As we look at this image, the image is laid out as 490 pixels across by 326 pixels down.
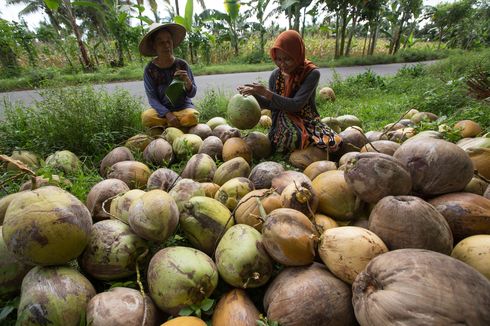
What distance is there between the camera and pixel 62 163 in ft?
9.75

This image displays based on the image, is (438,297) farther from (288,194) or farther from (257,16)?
(257,16)

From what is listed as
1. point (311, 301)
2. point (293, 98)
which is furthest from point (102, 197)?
point (293, 98)

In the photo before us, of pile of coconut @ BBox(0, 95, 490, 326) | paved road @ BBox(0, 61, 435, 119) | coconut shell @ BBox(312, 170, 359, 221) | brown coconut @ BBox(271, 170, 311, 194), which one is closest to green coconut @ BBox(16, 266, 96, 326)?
pile of coconut @ BBox(0, 95, 490, 326)

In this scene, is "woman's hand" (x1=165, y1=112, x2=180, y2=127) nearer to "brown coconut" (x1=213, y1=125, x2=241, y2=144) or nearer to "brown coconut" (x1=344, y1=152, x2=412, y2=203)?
"brown coconut" (x1=213, y1=125, x2=241, y2=144)

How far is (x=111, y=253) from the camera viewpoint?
1.64 meters

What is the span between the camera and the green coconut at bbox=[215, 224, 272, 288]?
1.53 meters

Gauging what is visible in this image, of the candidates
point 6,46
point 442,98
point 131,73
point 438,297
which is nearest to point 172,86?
point 438,297

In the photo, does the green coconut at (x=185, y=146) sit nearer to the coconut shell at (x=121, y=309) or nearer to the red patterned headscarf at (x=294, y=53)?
the red patterned headscarf at (x=294, y=53)

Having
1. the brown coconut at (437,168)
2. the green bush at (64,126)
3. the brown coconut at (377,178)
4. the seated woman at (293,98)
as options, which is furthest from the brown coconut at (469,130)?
the green bush at (64,126)

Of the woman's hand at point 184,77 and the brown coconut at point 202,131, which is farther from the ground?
the woman's hand at point 184,77

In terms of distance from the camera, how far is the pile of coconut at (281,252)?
3.92 feet

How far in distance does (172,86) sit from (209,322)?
3.12 metres

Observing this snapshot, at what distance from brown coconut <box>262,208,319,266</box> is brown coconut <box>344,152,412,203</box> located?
41 centimetres

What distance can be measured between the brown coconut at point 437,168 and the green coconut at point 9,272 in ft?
7.54
